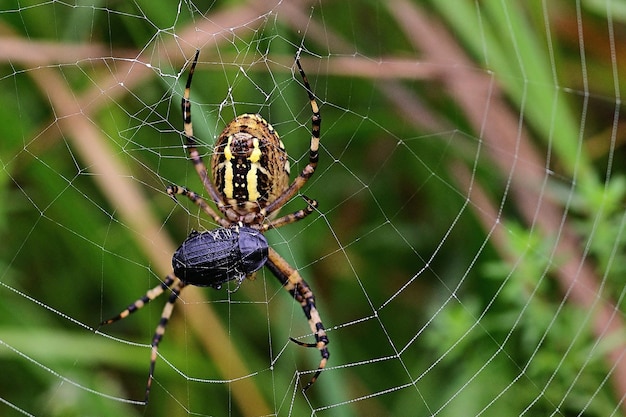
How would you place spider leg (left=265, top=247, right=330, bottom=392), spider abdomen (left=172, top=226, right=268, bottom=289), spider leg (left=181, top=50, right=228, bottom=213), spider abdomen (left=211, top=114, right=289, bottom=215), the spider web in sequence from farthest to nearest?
1. spider leg (left=265, top=247, right=330, bottom=392)
2. the spider web
3. spider leg (left=181, top=50, right=228, bottom=213)
4. spider abdomen (left=211, top=114, right=289, bottom=215)
5. spider abdomen (left=172, top=226, right=268, bottom=289)

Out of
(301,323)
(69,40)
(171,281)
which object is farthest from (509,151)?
(69,40)

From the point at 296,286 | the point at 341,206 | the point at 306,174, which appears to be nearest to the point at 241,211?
the point at 306,174

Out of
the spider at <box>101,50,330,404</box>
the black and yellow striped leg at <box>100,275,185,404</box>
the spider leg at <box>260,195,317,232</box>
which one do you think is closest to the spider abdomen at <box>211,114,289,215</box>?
the spider at <box>101,50,330,404</box>

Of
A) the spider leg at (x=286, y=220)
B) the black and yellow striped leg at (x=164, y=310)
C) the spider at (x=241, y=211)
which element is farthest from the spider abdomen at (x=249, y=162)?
the black and yellow striped leg at (x=164, y=310)

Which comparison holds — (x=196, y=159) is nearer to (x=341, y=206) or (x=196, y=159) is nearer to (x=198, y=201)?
(x=198, y=201)

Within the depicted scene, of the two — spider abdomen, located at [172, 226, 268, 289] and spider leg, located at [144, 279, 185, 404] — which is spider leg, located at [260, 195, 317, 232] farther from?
spider leg, located at [144, 279, 185, 404]

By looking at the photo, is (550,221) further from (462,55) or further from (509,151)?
(462,55)

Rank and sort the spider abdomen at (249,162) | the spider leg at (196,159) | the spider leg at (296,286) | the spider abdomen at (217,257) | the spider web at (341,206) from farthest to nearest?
the spider leg at (296,286)
the spider web at (341,206)
the spider leg at (196,159)
the spider abdomen at (249,162)
the spider abdomen at (217,257)

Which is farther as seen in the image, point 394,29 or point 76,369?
point 394,29

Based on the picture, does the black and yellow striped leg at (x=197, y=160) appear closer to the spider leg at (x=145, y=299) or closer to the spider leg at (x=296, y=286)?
the spider leg at (x=296, y=286)
